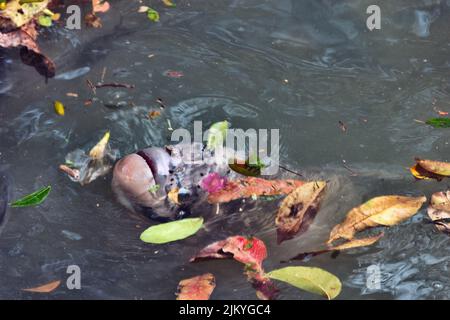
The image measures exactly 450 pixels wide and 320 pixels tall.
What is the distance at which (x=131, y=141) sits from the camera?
285cm

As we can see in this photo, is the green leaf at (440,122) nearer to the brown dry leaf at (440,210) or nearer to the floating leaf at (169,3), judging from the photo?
the brown dry leaf at (440,210)

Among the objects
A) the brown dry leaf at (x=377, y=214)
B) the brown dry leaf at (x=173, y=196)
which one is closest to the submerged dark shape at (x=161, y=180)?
the brown dry leaf at (x=173, y=196)

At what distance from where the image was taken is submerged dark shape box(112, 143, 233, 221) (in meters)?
2.54

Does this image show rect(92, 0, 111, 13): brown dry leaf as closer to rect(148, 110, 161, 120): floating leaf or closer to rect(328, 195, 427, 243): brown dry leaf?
rect(148, 110, 161, 120): floating leaf

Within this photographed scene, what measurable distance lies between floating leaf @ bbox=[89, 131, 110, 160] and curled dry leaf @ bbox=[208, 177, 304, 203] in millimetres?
607

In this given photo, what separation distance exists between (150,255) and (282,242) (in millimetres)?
600

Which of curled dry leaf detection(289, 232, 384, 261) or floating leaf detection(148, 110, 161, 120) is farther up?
floating leaf detection(148, 110, 161, 120)

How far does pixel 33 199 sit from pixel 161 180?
59cm

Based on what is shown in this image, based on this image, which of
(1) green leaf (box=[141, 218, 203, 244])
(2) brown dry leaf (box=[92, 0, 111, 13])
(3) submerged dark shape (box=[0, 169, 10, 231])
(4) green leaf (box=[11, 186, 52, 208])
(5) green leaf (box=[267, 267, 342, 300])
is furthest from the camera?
(2) brown dry leaf (box=[92, 0, 111, 13])

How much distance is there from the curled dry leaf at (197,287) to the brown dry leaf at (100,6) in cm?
179

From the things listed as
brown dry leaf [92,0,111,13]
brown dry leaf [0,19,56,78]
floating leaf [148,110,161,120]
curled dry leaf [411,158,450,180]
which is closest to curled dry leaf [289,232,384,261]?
curled dry leaf [411,158,450,180]

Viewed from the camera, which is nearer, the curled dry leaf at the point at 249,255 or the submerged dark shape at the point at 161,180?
the curled dry leaf at the point at 249,255

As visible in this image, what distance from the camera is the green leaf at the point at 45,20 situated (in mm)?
3213

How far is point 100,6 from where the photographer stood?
3.38 meters
